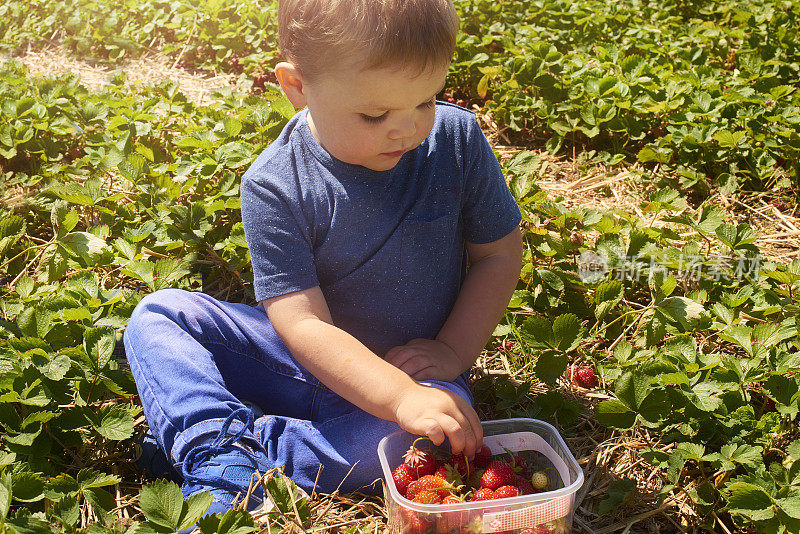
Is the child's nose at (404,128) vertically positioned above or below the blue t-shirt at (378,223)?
above

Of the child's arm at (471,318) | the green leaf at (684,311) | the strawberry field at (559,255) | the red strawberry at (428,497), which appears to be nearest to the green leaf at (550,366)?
the strawberry field at (559,255)

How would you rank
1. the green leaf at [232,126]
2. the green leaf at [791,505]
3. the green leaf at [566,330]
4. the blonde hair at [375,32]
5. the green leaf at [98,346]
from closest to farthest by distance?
the blonde hair at [375,32] → the green leaf at [791,505] → the green leaf at [98,346] → the green leaf at [566,330] → the green leaf at [232,126]

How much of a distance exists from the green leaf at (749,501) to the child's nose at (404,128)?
1116 millimetres

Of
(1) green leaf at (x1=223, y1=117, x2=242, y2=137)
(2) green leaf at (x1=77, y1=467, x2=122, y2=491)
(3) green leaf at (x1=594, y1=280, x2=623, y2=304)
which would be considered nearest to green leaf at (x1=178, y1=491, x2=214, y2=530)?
(2) green leaf at (x1=77, y1=467, x2=122, y2=491)

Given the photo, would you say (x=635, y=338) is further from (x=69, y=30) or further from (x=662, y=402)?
(x=69, y=30)

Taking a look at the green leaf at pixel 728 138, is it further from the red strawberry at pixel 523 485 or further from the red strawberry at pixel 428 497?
the red strawberry at pixel 428 497

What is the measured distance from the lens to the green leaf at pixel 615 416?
6.48ft

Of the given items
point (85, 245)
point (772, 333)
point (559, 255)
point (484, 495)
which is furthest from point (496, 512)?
point (85, 245)

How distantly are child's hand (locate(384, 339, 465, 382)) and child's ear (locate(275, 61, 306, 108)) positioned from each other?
71cm


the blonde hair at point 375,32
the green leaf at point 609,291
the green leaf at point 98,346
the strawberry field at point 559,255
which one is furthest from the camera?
the green leaf at point 609,291

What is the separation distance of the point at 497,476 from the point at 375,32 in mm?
1015

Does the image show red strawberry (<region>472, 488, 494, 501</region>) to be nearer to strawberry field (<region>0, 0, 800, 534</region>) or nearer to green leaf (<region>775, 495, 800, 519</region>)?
strawberry field (<region>0, 0, 800, 534</region>)

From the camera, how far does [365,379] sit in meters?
1.79

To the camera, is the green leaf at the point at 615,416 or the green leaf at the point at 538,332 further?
A: the green leaf at the point at 538,332
